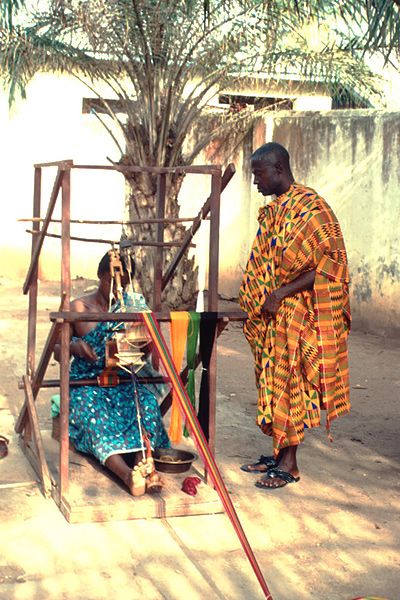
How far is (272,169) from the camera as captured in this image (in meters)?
4.98

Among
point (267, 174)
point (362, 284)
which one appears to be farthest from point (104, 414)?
point (362, 284)

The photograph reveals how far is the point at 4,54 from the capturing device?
10094mm

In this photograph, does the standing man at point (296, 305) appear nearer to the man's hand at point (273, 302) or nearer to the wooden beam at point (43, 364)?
the man's hand at point (273, 302)

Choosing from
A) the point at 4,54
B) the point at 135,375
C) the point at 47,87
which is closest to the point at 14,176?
the point at 47,87

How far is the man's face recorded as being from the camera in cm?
498

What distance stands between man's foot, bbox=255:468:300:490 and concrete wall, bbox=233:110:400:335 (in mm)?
4777

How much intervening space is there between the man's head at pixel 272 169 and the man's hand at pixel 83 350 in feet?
3.88

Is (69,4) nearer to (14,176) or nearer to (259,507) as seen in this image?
(14,176)

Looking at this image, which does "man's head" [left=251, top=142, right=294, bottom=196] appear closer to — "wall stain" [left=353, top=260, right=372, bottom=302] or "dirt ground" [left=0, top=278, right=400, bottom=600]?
"dirt ground" [left=0, top=278, right=400, bottom=600]

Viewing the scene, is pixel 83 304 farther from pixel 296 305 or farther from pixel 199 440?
pixel 199 440

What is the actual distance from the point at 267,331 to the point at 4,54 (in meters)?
6.12

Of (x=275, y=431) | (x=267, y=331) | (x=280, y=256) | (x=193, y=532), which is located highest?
(x=280, y=256)

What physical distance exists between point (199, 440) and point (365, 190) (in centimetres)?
641

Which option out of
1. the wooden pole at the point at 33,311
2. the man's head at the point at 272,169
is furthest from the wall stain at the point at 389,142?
the wooden pole at the point at 33,311
